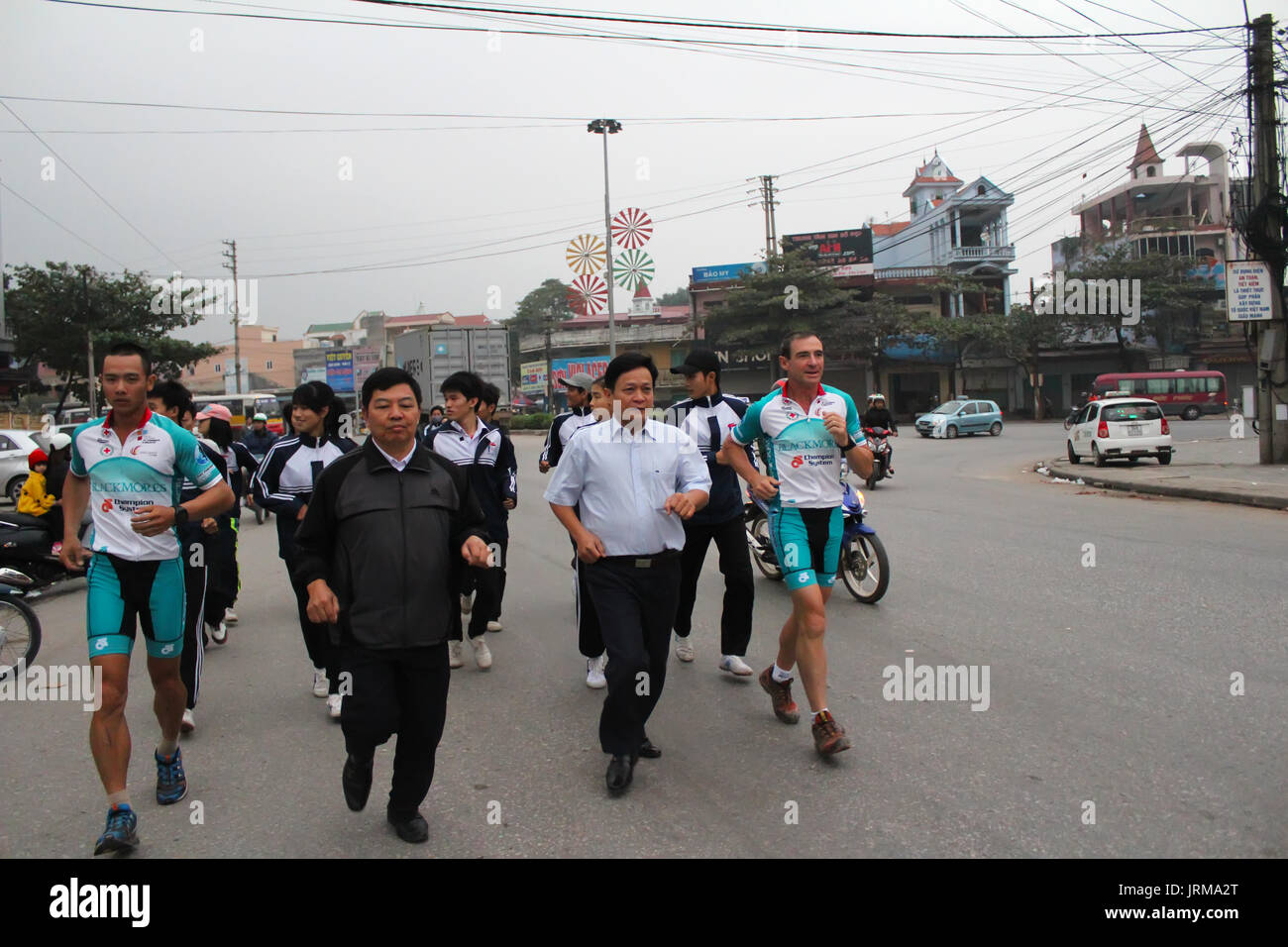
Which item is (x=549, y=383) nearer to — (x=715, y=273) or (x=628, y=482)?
(x=715, y=273)

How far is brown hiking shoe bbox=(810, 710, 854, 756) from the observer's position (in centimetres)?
416

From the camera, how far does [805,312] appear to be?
157 feet

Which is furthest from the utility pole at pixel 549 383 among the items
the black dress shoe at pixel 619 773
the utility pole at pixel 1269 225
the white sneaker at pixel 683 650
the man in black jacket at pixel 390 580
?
the man in black jacket at pixel 390 580

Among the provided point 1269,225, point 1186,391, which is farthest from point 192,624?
point 1186,391

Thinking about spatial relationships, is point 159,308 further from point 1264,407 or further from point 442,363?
point 1264,407

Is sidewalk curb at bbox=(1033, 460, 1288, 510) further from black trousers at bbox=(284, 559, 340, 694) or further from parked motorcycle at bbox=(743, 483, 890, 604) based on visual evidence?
black trousers at bbox=(284, 559, 340, 694)

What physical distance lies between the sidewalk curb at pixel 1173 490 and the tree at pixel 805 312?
28.3 metres

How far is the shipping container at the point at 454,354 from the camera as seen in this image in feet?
90.5

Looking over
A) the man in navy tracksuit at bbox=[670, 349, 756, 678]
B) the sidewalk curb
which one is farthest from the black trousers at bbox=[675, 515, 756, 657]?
the sidewalk curb

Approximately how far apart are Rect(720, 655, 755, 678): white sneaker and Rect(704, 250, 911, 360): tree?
42.4 metres

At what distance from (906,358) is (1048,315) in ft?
23.6

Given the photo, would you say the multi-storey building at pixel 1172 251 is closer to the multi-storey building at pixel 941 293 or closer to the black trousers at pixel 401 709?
the multi-storey building at pixel 941 293

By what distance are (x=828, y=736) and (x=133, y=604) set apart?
2900 mm

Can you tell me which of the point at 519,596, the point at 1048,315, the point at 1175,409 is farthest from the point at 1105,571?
the point at 1048,315
